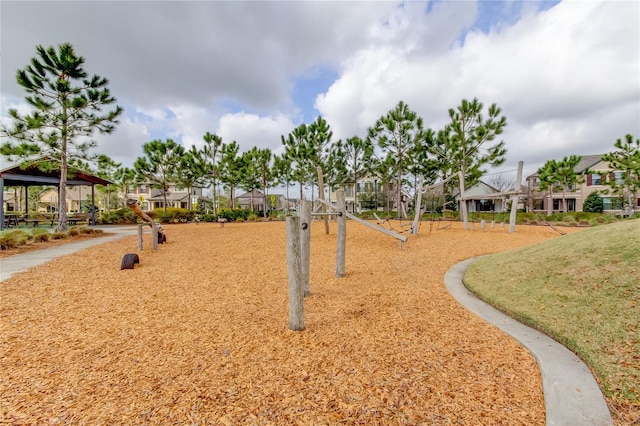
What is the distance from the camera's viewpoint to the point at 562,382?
2.28 metres

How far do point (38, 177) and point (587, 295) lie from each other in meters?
22.2

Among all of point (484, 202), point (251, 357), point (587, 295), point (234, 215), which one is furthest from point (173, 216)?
point (484, 202)

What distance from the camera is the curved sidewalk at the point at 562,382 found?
6.35ft

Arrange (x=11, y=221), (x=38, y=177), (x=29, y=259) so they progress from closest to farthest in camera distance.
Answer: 1. (x=29, y=259)
2. (x=38, y=177)
3. (x=11, y=221)

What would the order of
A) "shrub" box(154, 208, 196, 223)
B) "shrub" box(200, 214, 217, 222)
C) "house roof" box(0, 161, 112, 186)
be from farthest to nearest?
"shrub" box(200, 214, 217, 222) → "shrub" box(154, 208, 196, 223) → "house roof" box(0, 161, 112, 186)

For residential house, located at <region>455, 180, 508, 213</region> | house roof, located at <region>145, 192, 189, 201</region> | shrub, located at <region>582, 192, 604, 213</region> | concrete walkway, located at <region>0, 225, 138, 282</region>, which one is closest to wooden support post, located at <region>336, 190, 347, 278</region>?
concrete walkway, located at <region>0, 225, 138, 282</region>

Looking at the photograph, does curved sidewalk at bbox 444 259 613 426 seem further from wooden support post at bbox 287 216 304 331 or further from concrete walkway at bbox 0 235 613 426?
wooden support post at bbox 287 216 304 331

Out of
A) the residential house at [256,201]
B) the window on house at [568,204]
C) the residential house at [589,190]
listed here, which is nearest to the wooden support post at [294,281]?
the residential house at [589,190]

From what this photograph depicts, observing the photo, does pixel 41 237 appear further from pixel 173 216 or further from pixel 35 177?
pixel 173 216

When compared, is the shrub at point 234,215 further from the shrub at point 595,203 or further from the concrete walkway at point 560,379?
the shrub at point 595,203

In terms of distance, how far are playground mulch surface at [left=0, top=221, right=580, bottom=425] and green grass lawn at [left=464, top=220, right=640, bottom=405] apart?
1.77 ft

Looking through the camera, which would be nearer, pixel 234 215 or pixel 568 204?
pixel 234 215

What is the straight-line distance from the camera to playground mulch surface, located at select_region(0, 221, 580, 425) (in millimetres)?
2002

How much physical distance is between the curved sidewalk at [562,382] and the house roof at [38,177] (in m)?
16.7
